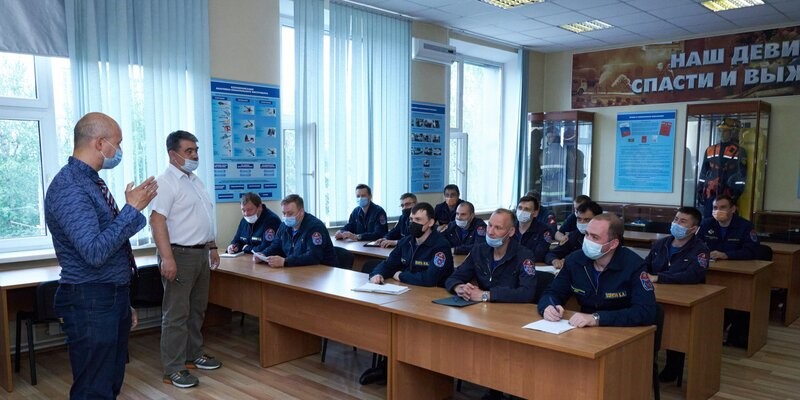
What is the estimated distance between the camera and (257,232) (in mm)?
5438

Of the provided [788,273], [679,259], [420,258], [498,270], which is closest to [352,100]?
[420,258]

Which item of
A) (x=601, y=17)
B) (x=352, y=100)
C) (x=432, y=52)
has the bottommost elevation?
(x=352, y=100)

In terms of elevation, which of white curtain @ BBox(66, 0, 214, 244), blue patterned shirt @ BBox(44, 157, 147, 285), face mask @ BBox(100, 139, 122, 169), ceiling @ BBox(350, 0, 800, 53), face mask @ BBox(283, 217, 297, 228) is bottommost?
face mask @ BBox(283, 217, 297, 228)

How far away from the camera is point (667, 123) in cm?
852

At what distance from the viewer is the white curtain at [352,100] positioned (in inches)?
248

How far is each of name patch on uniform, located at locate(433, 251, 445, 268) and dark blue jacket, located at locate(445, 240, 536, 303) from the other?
246 millimetres

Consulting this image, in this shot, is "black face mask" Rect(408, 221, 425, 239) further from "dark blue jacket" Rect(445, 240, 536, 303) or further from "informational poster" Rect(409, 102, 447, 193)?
"informational poster" Rect(409, 102, 447, 193)

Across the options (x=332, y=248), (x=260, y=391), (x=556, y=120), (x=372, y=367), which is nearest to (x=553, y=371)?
(x=372, y=367)

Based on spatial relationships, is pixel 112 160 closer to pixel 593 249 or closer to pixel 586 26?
pixel 593 249

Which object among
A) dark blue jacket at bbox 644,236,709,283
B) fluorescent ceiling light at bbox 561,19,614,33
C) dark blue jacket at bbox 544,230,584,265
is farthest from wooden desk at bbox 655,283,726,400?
fluorescent ceiling light at bbox 561,19,614,33

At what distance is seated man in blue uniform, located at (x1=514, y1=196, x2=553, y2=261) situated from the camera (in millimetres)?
5527

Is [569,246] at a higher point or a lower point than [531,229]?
lower

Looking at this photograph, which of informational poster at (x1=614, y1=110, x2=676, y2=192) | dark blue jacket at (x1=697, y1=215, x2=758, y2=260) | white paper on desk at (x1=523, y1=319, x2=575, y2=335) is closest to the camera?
white paper on desk at (x1=523, y1=319, x2=575, y2=335)

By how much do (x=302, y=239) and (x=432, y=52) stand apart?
380 centimetres
